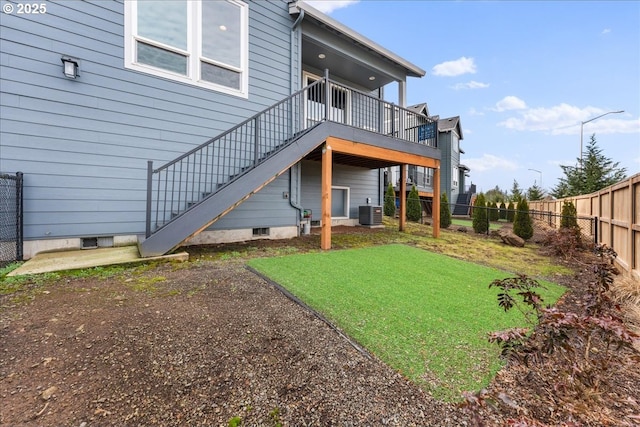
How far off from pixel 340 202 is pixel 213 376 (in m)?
8.15

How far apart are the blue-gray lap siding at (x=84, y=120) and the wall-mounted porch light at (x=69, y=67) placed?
0.09 meters

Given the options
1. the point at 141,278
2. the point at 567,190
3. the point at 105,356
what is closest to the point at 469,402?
the point at 105,356

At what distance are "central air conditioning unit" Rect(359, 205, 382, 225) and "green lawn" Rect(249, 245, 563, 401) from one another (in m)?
4.39

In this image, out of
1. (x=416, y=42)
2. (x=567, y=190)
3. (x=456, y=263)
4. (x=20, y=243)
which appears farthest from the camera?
(x=567, y=190)

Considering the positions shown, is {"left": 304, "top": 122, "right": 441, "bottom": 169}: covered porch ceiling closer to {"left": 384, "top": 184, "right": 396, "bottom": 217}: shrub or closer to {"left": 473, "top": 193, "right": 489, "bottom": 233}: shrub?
{"left": 473, "top": 193, "right": 489, "bottom": 233}: shrub

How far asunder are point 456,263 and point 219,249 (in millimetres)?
4535

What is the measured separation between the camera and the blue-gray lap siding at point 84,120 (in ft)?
13.0

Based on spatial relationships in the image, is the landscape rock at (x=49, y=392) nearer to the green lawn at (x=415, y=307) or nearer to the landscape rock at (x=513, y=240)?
the green lawn at (x=415, y=307)

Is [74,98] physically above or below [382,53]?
below

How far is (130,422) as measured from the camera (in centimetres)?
135

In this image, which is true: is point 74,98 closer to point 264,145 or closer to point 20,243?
point 20,243

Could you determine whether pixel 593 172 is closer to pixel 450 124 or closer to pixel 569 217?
pixel 450 124

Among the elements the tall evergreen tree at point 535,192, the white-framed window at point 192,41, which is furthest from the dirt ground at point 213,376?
the tall evergreen tree at point 535,192

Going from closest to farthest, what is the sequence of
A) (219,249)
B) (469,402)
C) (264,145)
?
(469,402), (219,249), (264,145)
